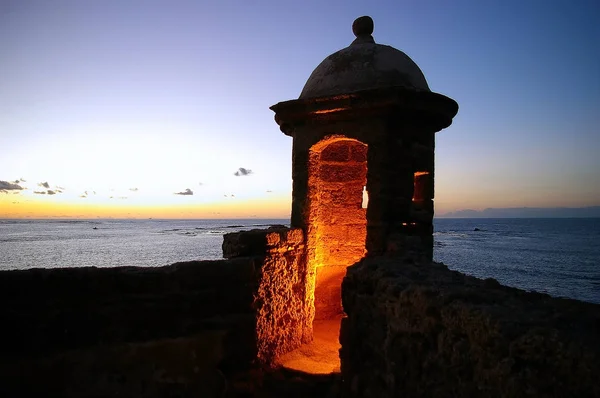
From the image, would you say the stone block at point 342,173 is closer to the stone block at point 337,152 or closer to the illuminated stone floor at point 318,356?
the stone block at point 337,152

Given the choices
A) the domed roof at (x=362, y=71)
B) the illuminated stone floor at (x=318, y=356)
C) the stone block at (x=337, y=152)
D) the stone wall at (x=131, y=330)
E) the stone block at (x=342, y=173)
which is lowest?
the illuminated stone floor at (x=318, y=356)

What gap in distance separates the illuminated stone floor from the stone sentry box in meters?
1.13

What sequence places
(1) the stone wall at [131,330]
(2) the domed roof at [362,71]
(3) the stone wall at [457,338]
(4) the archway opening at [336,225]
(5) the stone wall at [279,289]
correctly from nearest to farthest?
A: (3) the stone wall at [457,338], (1) the stone wall at [131,330], (5) the stone wall at [279,289], (2) the domed roof at [362,71], (4) the archway opening at [336,225]

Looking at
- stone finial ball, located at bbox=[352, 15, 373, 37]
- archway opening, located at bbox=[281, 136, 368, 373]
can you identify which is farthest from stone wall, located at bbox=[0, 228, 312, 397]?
stone finial ball, located at bbox=[352, 15, 373, 37]

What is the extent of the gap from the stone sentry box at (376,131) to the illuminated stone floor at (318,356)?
1135 mm

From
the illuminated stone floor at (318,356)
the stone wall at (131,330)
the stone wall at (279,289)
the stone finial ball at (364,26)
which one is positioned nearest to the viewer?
the stone wall at (131,330)

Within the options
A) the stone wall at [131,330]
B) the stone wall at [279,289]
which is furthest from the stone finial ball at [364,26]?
the stone wall at [131,330]

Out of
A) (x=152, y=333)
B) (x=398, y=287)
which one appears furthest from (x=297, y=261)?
(x=398, y=287)

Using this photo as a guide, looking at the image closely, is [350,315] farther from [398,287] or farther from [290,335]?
[290,335]

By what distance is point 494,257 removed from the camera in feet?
132

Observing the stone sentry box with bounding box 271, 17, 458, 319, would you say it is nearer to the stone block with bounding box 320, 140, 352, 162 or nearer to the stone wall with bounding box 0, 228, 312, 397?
the stone block with bounding box 320, 140, 352, 162

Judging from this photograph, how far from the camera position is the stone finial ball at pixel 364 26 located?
709cm

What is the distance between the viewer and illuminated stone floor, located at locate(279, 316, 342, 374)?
5.57m

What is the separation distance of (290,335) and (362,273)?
268 cm
